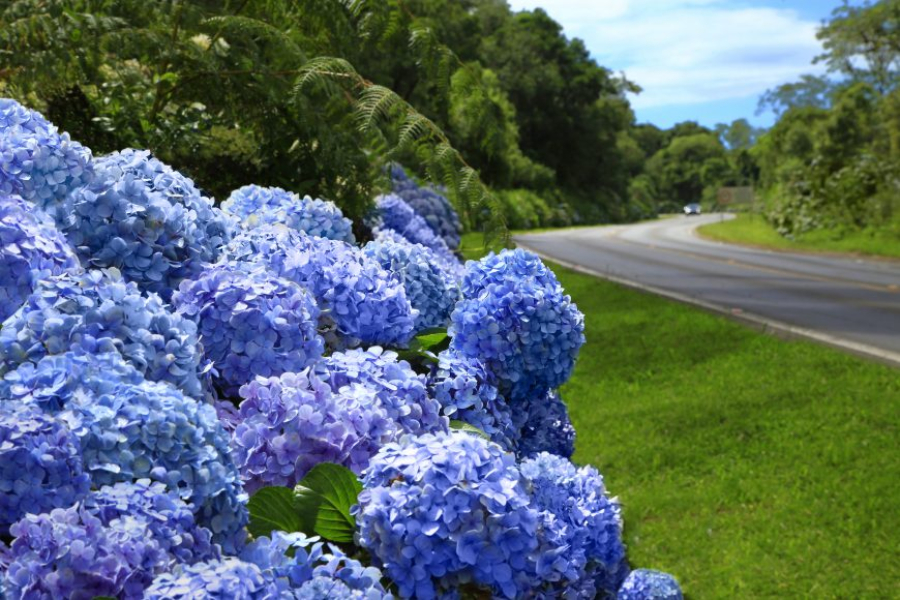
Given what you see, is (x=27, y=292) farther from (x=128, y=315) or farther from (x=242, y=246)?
(x=242, y=246)

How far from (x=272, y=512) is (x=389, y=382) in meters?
0.33

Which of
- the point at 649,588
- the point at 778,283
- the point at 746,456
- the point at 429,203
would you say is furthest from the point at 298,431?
the point at 778,283

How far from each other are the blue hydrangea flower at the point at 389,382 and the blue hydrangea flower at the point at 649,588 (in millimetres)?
2558

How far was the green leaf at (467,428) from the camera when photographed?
78.7 inches

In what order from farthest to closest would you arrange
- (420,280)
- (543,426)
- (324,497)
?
(543,426) → (420,280) → (324,497)

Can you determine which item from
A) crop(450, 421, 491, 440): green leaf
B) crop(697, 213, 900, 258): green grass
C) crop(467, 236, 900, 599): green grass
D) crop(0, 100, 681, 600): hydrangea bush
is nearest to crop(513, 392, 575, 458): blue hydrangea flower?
crop(0, 100, 681, 600): hydrangea bush

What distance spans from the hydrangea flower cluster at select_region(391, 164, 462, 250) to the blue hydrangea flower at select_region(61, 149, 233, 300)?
A: 3.39 m

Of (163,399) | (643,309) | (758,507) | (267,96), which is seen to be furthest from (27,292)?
(643,309)

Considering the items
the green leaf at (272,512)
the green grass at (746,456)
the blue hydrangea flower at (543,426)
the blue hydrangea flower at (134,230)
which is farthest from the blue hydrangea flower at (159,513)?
the green grass at (746,456)

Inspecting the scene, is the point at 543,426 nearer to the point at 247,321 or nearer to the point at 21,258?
the point at 247,321

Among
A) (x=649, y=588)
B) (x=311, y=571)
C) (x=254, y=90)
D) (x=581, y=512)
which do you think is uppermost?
(x=254, y=90)

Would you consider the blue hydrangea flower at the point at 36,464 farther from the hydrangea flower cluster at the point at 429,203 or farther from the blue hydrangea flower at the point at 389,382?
the hydrangea flower cluster at the point at 429,203

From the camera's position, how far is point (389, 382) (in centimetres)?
187

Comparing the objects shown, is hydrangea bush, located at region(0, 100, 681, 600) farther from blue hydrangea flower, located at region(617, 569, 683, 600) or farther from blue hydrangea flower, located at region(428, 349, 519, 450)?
blue hydrangea flower, located at region(617, 569, 683, 600)
